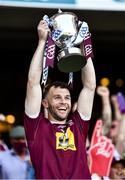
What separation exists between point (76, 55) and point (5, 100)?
4178 millimetres

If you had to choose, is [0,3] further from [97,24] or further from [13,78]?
[13,78]

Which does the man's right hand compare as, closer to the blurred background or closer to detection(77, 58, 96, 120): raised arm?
detection(77, 58, 96, 120): raised arm

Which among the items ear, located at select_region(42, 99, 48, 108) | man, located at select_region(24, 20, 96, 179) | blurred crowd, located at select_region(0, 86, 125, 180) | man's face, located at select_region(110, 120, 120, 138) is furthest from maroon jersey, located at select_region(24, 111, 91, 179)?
man's face, located at select_region(110, 120, 120, 138)

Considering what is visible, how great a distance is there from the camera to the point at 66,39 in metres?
3.53

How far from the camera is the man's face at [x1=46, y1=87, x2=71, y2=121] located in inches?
140

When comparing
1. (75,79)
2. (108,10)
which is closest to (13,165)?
(108,10)

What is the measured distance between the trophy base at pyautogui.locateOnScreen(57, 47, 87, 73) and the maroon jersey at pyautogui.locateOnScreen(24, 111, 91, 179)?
0.99 ft

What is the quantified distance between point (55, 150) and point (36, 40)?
3274mm

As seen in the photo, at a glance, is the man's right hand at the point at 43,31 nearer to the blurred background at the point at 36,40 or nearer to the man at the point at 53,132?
the man at the point at 53,132

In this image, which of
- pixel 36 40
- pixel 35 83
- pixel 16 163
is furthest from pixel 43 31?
pixel 36 40

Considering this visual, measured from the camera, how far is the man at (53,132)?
3.45 m

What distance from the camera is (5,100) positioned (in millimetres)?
7539

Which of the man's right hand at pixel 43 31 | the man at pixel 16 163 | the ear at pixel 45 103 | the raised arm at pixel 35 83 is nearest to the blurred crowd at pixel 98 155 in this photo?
the man at pixel 16 163

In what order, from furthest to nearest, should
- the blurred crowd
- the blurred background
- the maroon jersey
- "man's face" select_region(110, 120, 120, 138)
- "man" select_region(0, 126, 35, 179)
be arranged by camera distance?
the blurred background, "man's face" select_region(110, 120, 120, 138), "man" select_region(0, 126, 35, 179), the blurred crowd, the maroon jersey
